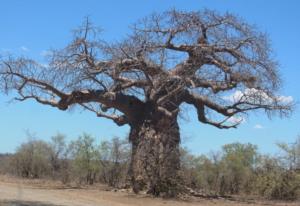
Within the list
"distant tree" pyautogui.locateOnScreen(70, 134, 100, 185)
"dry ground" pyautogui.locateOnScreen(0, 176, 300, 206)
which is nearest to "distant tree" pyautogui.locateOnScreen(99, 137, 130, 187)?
"distant tree" pyautogui.locateOnScreen(70, 134, 100, 185)

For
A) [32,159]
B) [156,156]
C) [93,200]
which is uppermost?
[32,159]

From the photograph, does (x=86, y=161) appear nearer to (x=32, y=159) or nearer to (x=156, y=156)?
(x=32, y=159)

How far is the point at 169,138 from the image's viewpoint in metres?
23.7

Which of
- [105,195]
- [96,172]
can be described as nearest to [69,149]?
[96,172]

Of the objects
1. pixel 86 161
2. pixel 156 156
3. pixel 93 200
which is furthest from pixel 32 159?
pixel 93 200

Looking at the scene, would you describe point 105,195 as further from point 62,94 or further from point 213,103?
point 213,103

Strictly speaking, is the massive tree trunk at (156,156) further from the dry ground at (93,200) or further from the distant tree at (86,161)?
the distant tree at (86,161)

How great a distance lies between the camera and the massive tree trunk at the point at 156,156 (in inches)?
887

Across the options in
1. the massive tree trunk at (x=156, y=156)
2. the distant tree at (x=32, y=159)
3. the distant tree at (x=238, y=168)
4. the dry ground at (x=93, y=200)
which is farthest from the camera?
the distant tree at (x=32, y=159)

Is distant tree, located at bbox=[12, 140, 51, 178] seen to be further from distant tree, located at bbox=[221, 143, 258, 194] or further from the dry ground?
the dry ground

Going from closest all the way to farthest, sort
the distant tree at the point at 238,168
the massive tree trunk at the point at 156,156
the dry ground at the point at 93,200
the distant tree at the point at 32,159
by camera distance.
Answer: the dry ground at the point at 93,200 → the massive tree trunk at the point at 156,156 → the distant tree at the point at 238,168 → the distant tree at the point at 32,159

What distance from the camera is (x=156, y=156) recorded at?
74.9 feet

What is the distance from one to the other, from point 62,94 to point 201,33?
637 cm

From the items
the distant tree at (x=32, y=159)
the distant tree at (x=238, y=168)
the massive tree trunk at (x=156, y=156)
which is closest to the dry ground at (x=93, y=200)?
the massive tree trunk at (x=156, y=156)
